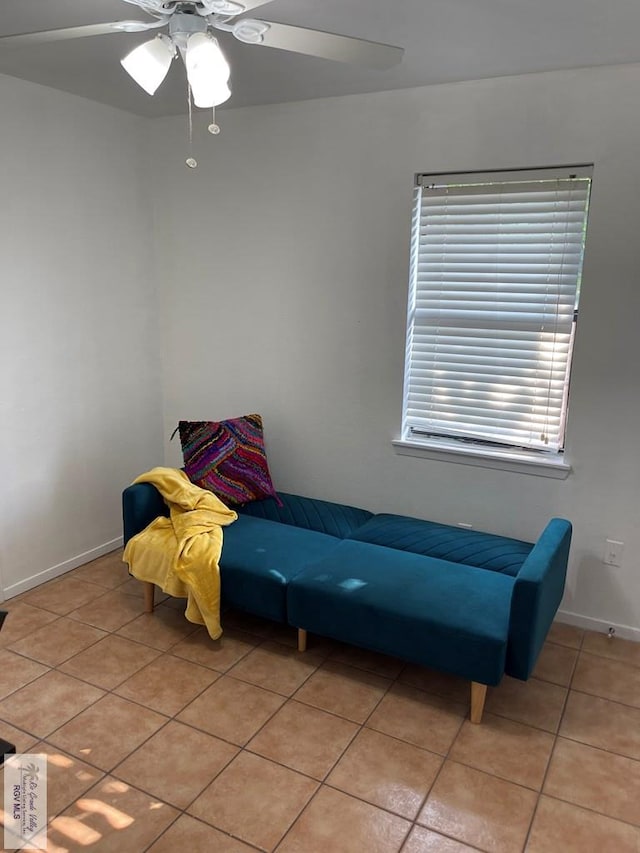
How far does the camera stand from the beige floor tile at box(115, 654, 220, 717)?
7.76 feet

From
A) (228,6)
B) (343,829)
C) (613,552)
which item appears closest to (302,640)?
(343,829)

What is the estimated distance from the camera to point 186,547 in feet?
8.97

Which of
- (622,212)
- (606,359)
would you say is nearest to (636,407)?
(606,359)

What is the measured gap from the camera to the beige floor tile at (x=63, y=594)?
3.06 metres

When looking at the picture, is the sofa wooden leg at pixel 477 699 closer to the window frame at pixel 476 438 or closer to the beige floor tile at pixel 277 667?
the beige floor tile at pixel 277 667

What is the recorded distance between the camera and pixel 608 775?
206cm

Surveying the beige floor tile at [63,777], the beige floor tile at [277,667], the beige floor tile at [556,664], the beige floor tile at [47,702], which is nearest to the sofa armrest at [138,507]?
the beige floor tile at [47,702]

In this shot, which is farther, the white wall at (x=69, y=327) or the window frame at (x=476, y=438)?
the white wall at (x=69, y=327)

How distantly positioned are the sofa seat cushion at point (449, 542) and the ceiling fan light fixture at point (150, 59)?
6.71ft

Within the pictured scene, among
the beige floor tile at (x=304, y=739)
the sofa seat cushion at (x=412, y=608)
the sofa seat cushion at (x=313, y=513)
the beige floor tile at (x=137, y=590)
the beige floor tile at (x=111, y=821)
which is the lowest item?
the beige floor tile at (x=111, y=821)

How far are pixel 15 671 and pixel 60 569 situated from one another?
883mm

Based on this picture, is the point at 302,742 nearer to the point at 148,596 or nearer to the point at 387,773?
the point at 387,773

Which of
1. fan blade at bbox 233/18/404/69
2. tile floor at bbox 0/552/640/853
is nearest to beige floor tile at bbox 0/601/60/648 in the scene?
tile floor at bbox 0/552/640/853

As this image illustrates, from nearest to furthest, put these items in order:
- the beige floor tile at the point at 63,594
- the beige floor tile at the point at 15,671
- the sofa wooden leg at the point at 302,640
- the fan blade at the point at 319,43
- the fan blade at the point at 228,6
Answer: the fan blade at the point at 228,6
the fan blade at the point at 319,43
the beige floor tile at the point at 15,671
the sofa wooden leg at the point at 302,640
the beige floor tile at the point at 63,594
